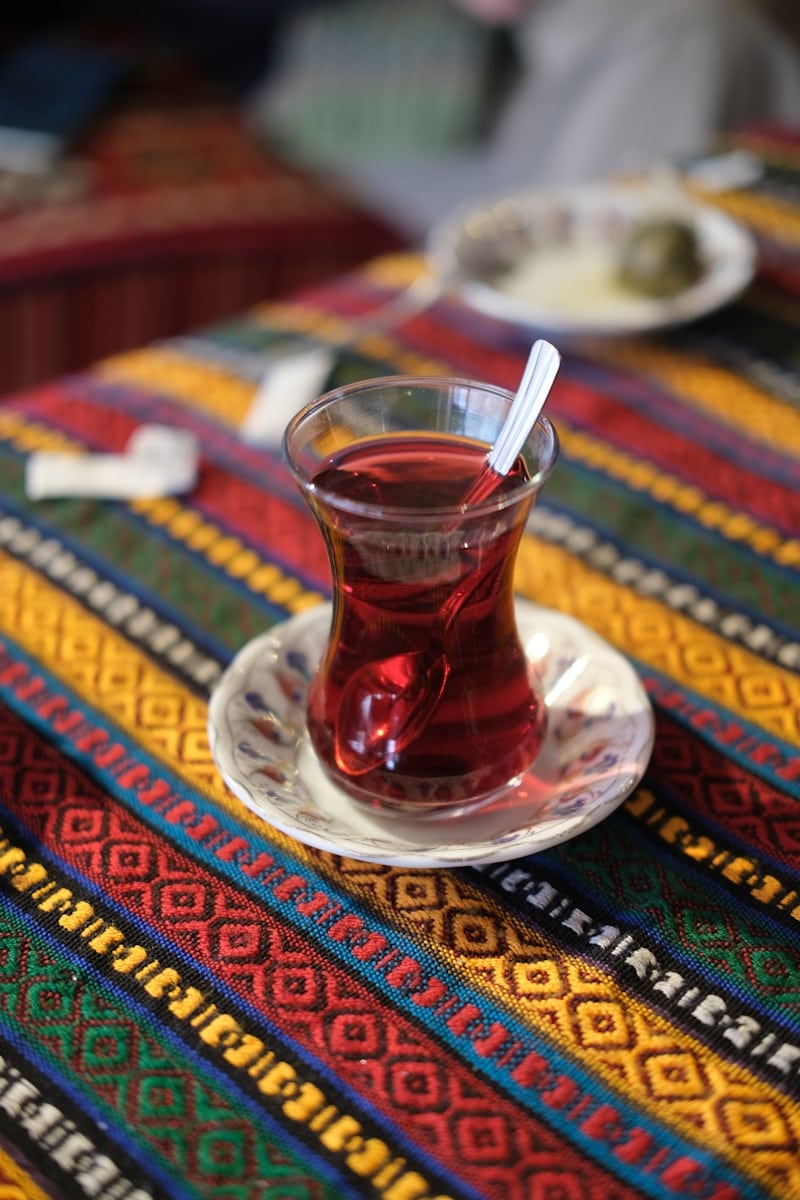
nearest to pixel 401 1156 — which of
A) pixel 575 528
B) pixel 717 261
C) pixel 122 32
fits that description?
pixel 575 528

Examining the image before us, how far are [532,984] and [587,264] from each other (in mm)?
678

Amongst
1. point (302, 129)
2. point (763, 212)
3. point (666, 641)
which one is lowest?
point (302, 129)

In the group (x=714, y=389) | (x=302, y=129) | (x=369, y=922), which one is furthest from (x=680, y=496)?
(x=302, y=129)

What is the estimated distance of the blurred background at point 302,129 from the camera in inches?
65.2

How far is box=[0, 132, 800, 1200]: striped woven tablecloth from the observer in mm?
401

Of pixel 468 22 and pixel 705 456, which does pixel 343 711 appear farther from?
pixel 468 22

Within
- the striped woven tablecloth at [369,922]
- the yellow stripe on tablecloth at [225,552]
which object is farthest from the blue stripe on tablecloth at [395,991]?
the yellow stripe on tablecloth at [225,552]

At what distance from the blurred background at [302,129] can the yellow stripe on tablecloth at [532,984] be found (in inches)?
43.8

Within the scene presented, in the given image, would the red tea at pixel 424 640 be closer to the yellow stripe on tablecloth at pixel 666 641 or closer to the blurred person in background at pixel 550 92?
the yellow stripe on tablecloth at pixel 666 641

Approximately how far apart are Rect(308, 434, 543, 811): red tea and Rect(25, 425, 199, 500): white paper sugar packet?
278 mm

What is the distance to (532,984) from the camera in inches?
17.7

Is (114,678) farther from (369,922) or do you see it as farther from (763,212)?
(763,212)

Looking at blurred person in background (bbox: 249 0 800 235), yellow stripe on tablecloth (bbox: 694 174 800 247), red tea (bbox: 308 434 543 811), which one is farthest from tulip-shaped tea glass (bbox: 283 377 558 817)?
blurred person in background (bbox: 249 0 800 235)

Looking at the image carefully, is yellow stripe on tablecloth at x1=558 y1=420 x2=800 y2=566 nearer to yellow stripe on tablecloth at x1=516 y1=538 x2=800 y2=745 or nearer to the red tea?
yellow stripe on tablecloth at x1=516 y1=538 x2=800 y2=745
